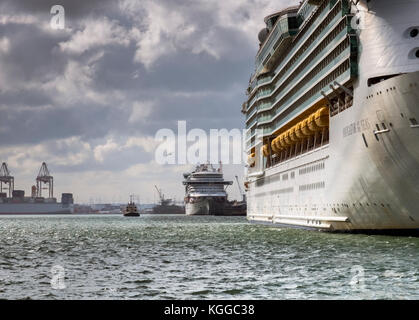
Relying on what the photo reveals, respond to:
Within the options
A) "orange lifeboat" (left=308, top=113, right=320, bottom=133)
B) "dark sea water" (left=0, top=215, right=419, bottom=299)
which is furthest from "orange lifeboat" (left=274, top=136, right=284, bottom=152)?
"dark sea water" (left=0, top=215, right=419, bottom=299)

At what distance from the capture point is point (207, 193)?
18662 centimetres

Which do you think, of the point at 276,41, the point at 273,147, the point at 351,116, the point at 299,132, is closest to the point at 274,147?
the point at 273,147

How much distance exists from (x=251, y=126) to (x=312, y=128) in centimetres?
3814

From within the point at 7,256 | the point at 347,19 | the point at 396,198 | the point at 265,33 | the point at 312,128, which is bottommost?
the point at 7,256

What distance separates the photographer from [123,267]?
2623 cm

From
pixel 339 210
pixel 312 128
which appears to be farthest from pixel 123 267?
pixel 312 128

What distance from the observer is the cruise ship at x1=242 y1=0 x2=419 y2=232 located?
37.6 meters

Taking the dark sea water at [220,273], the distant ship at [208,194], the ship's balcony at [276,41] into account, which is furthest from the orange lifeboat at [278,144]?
the distant ship at [208,194]

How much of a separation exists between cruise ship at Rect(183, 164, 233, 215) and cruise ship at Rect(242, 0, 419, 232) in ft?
380

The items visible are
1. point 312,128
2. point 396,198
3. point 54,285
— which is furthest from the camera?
point 312,128

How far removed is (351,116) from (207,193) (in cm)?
14492

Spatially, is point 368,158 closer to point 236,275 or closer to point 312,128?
point 312,128

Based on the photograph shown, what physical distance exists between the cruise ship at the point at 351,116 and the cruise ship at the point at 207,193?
380ft

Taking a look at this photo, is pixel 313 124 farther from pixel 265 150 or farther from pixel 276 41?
pixel 265 150
